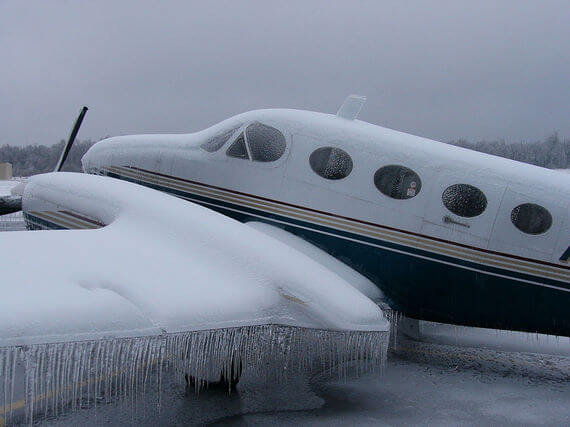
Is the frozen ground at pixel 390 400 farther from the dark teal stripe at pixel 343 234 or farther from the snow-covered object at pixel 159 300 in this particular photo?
the dark teal stripe at pixel 343 234

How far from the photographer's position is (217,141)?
829 centimetres

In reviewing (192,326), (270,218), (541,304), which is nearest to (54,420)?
(192,326)

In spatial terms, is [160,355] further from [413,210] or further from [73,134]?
[73,134]

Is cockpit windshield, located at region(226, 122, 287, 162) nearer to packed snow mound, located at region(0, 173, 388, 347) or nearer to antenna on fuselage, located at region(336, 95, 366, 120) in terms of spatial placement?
antenna on fuselage, located at region(336, 95, 366, 120)

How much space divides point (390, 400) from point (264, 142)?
11.5 feet

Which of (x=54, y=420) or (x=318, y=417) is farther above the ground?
(x=318, y=417)

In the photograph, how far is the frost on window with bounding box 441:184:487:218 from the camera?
6.94m

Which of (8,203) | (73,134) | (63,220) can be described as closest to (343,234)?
(63,220)

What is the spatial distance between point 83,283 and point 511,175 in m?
4.84

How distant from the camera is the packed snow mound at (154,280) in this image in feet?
13.1

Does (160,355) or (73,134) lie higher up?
(73,134)

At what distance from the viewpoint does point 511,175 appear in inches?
274

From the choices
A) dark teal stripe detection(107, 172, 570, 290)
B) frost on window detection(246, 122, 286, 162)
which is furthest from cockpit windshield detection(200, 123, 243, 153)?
dark teal stripe detection(107, 172, 570, 290)

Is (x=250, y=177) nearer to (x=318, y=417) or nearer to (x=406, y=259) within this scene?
(x=406, y=259)
